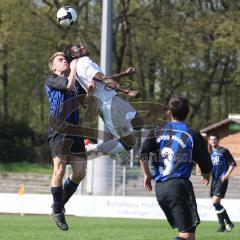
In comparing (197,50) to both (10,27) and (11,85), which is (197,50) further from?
(11,85)

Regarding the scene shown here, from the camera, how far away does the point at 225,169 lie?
19312 mm

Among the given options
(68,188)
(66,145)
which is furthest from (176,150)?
(68,188)

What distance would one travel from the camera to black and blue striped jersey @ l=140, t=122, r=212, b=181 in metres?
9.87

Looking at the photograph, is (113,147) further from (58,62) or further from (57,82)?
(58,62)

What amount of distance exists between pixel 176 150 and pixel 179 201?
0.69 m

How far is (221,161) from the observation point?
1920cm

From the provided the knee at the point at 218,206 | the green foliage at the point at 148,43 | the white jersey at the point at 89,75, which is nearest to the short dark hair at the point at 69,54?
the white jersey at the point at 89,75

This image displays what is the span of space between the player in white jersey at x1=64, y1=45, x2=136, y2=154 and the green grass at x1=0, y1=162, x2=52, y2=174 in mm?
27497

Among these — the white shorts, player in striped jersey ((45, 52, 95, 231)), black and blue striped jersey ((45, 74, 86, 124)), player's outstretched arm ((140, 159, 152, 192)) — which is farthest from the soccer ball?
player's outstretched arm ((140, 159, 152, 192))

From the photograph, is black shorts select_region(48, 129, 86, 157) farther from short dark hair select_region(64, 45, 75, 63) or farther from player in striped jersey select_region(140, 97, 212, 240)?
player in striped jersey select_region(140, 97, 212, 240)

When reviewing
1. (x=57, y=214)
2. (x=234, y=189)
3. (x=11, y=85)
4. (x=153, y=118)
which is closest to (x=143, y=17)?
(x=11, y=85)

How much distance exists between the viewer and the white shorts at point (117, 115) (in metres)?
11.4

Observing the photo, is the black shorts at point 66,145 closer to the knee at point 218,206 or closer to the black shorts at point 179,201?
the black shorts at point 179,201

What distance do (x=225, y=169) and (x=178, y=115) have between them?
9.81m
